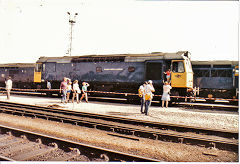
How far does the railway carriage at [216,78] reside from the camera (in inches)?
597

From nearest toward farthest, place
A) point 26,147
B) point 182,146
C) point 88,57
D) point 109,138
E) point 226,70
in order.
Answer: point 26,147, point 182,146, point 109,138, point 226,70, point 88,57

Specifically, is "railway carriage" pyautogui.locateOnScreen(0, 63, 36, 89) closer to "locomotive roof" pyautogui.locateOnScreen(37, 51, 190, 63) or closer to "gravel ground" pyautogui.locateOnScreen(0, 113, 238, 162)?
"locomotive roof" pyautogui.locateOnScreen(37, 51, 190, 63)

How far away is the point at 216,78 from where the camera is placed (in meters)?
15.9

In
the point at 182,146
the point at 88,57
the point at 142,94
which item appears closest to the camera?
the point at 182,146

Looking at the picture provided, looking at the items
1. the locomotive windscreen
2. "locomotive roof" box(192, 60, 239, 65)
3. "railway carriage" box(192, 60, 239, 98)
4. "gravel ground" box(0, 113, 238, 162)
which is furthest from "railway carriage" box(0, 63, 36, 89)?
"railway carriage" box(192, 60, 239, 98)

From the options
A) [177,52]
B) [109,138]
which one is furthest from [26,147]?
[177,52]

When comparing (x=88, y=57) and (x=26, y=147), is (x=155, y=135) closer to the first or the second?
(x=26, y=147)

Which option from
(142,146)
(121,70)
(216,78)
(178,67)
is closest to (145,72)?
(121,70)

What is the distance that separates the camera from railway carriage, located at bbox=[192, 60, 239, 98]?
15.2 meters

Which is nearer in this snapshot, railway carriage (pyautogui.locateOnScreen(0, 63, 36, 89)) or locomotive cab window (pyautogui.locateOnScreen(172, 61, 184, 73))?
locomotive cab window (pyautogui.locateOnScreen(172, 61, 184, 73))

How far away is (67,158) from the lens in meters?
4.50

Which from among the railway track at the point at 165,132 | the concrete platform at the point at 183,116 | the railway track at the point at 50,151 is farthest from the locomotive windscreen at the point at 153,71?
the railway track at the point at 50,151

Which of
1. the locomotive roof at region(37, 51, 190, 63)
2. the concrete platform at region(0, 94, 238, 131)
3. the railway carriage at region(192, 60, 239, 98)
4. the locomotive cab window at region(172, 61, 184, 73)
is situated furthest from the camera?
the railway carriage at region(192, 60, 239, 98)

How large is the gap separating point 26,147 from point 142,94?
20.4 ft
